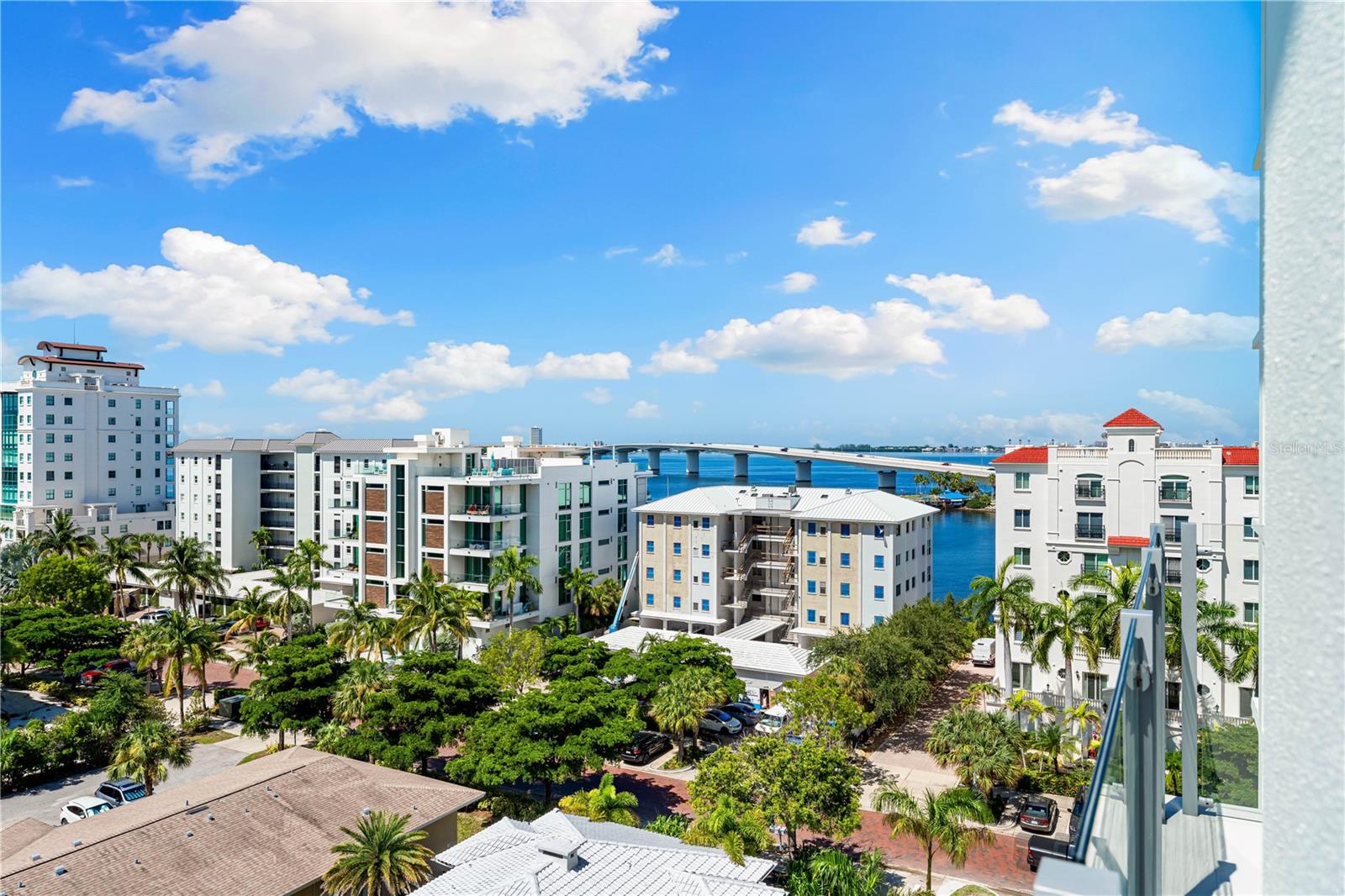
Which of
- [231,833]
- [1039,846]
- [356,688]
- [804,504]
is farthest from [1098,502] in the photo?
[231,833]

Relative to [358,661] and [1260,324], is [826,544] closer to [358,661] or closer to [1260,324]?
[358,661]

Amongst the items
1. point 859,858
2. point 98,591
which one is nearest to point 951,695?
point 859,858

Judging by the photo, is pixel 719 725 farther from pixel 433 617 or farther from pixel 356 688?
pixel 356 688

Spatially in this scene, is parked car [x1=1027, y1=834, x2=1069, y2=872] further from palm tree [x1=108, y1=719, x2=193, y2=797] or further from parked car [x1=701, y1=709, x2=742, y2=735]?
palm tree [x1=108, y1=719, x2=193, y2=797]

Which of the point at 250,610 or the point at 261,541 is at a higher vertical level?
the point at 261,541

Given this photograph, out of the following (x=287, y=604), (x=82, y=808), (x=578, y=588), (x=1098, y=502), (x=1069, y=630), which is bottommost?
(x=82, y=808)

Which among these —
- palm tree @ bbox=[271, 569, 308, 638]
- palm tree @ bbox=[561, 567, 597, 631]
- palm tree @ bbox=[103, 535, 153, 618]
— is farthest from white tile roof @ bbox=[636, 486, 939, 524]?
palm tree @ bbox=[103, 535, 153, 618]
